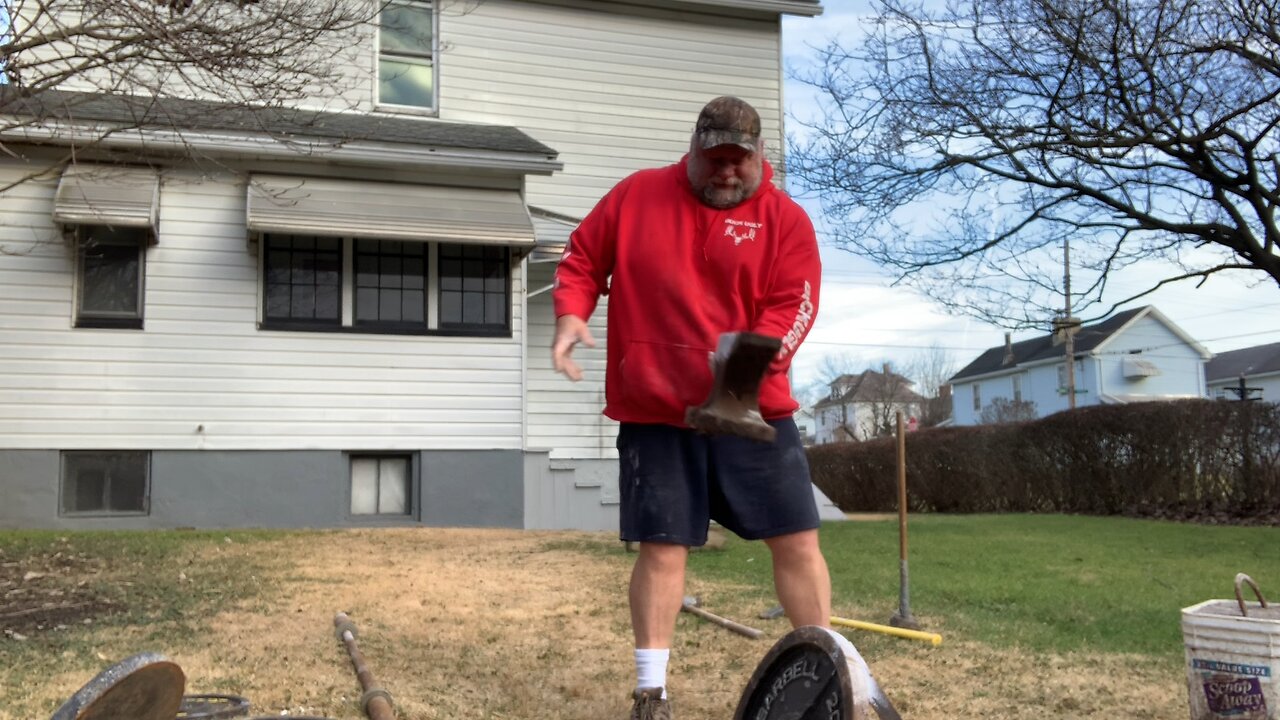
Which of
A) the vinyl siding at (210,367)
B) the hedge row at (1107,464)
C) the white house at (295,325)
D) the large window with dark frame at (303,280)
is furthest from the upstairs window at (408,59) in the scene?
the hedge row at (1107,464)

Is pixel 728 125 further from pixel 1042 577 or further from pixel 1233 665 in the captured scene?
pixel 1042 577

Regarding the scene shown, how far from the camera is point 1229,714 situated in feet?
10.2

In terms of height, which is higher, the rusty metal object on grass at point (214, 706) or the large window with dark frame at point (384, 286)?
the large window with dark frame at point (384, 286)

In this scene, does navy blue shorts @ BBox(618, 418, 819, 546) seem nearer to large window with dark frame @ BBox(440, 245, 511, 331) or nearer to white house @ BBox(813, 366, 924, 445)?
large window with dark frame @ BBox(440, 245, 511, 331)

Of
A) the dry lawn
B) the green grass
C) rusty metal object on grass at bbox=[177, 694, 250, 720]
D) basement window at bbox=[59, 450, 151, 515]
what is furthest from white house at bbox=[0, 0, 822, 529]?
rusty metal object on grass at bbox=[177, 694, 250, 720]

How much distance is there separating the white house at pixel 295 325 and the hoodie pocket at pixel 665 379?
736cm

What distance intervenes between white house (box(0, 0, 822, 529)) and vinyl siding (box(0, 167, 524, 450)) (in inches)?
0.8

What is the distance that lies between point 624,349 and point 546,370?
942 centimetres

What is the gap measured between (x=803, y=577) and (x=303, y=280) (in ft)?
29.1

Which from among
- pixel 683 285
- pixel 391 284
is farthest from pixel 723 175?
pixel 391 284

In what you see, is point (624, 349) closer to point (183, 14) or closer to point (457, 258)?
point (183, 14)

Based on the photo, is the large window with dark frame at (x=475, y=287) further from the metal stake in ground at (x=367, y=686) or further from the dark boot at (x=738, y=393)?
the dark boot at (x=738, y=393)

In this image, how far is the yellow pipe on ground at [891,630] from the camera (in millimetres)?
4602

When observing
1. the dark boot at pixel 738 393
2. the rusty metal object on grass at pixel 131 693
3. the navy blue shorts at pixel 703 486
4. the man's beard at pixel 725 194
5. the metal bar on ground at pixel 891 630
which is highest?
the man's beard at pixel 725 194
